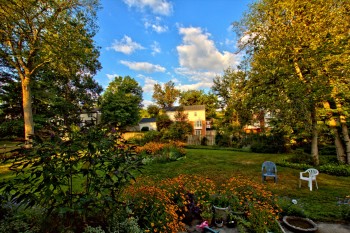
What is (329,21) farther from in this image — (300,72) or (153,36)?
(153,36)

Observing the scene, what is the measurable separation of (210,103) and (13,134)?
106ft

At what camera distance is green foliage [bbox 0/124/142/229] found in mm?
1895

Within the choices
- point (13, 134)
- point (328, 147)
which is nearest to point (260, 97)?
point (328, 147)

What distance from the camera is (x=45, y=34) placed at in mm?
11211

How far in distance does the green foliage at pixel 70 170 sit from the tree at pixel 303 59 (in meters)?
8.64

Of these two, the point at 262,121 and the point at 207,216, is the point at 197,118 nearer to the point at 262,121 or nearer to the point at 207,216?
the point at 262,121

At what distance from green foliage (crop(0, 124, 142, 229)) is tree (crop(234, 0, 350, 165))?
864cm

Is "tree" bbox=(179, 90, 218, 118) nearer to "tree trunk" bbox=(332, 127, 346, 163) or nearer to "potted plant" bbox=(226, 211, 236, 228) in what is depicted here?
"tree trunk" bbox=(332, 127, 346, 163)

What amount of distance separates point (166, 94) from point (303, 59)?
125ft

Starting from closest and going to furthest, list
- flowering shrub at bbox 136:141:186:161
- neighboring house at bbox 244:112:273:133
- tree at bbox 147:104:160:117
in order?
neighboring house at bbox 244:112:273:133
flowering shrub at bbox 136:141:186:161
tree at bbox 147:104:160:117

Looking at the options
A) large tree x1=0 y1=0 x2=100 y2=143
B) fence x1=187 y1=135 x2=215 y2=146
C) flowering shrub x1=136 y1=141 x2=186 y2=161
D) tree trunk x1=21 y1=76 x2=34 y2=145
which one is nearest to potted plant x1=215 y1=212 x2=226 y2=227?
flowering shrub x1=136 y1=141 x2=186 y2=161

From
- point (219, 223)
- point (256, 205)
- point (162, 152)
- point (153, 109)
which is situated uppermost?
point (153, 109)

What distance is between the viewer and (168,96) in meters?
45.7

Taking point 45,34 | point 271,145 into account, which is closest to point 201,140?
point 271,145
